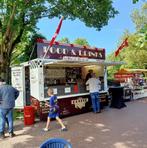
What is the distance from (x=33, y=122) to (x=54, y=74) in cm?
A: 282

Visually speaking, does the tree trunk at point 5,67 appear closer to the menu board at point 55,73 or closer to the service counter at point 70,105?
the menu board at point 55,73

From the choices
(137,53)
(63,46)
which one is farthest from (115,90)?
(137,53)

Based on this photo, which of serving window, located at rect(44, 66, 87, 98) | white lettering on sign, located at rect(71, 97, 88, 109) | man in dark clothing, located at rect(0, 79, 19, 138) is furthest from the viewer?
white lettering on sign, located at rect(71, 97, 88, 109)

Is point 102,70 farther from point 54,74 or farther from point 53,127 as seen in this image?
point 53,127

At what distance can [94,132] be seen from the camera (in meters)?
9.08

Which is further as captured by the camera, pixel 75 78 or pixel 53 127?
pixel 75 78

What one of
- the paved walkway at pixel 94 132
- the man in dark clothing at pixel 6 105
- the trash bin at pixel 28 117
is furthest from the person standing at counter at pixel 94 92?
the man in dark clothing at pixel 6 105

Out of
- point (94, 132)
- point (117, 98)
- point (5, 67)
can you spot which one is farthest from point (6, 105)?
point (117, 98)

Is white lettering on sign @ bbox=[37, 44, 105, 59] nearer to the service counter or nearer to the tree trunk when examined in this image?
the service counter

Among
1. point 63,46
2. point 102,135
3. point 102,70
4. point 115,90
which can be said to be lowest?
point 102,135

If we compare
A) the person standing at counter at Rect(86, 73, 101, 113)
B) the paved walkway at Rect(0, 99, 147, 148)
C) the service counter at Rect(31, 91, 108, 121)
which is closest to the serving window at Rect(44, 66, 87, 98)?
the service counter at Rect(31, 91, 108, 121)

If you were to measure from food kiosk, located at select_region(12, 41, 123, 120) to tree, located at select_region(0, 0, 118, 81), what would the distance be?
5.90ft

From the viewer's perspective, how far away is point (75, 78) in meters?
14.2

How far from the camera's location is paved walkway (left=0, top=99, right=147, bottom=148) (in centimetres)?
781
